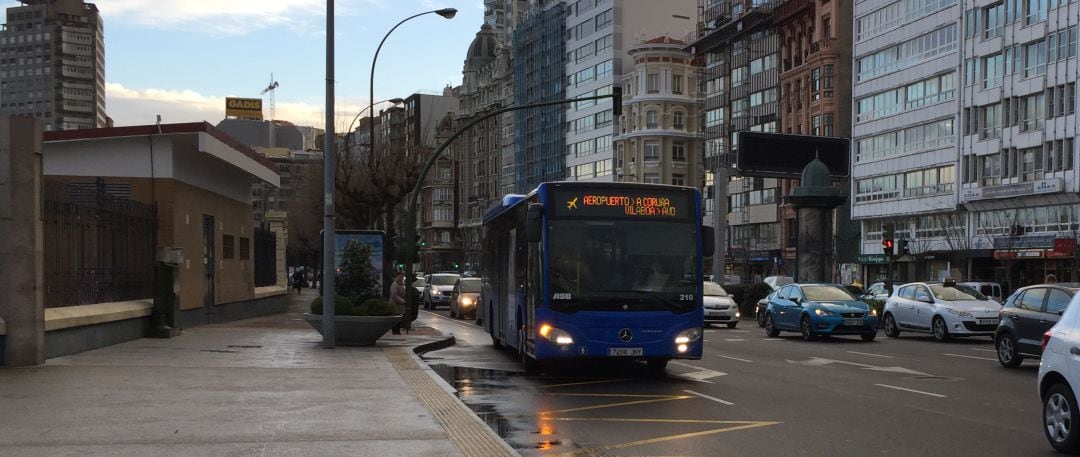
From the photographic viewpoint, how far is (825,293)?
28.5 m

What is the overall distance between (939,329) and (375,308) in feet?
45.9

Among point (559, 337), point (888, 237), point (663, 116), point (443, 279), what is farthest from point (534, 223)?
point (663, 116)

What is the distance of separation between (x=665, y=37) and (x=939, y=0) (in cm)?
4311

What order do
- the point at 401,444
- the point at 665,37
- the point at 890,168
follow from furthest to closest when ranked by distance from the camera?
the point at 665,37, the point at 890,168, the point at 401,444

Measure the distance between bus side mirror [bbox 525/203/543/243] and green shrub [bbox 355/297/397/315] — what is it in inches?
274

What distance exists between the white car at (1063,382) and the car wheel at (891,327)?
20817mm

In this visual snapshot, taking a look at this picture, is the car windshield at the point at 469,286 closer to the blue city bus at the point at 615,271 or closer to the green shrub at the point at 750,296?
the green shrub at the point at 750,296

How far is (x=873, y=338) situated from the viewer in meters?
28.2

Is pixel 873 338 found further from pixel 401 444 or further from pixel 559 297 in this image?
pixel 401 444

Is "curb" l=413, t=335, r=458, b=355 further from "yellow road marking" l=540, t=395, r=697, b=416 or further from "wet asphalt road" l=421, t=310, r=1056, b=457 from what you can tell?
"yellow road marking" l=540, t=395, r=697, b=416

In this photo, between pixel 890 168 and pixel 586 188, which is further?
pixel 890 168

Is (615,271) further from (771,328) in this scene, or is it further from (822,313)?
(771,328)

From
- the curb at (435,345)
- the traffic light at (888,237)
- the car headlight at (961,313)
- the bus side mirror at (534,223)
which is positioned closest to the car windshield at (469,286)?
the traffic light at (888,237)

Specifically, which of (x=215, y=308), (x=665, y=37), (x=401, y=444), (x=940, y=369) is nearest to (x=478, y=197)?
(x=665, y=37)
